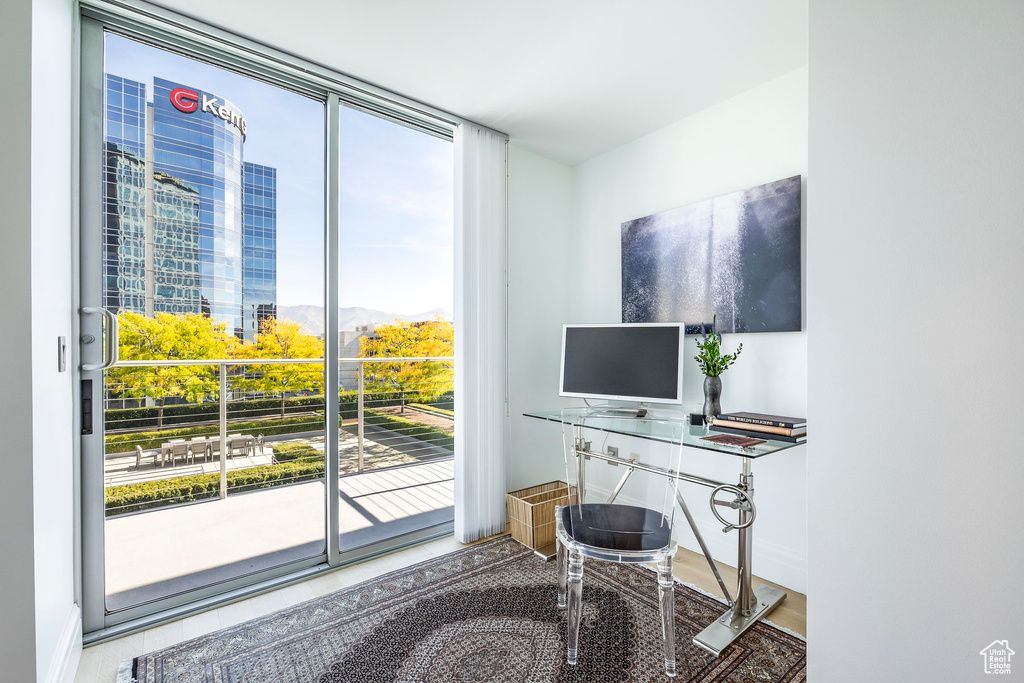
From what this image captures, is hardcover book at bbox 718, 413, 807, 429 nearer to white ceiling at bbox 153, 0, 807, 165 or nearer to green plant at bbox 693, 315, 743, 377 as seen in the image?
green plant at bbox 693, 315, 743, 377

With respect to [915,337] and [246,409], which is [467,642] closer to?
[246,409]

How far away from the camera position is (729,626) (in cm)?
187

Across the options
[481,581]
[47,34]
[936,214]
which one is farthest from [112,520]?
[936,214]

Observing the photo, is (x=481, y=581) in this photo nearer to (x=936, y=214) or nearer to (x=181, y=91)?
(x=936, y=214)

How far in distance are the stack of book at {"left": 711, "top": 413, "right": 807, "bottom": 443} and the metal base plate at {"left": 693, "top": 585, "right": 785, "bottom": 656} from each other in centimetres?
76

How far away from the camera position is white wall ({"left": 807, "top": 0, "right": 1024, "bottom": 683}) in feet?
3.48

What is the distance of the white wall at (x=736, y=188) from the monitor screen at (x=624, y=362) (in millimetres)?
289

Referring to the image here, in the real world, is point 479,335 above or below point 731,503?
above

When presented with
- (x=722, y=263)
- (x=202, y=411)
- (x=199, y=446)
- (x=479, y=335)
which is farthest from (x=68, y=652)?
(x=722, y=263)

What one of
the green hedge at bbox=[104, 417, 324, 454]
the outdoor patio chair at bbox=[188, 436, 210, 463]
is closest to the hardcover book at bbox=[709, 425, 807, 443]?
the green hedge at bbox=[104, 417, 324, 454]

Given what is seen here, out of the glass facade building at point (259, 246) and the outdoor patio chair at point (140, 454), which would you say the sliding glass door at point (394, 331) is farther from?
the outdoor patio chair at point (140, 454)

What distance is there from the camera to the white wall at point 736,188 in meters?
2.21

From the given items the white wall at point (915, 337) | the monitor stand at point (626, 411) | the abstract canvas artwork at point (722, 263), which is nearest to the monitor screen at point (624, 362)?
the monitor stand at point (626, 411)

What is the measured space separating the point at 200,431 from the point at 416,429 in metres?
1.16
